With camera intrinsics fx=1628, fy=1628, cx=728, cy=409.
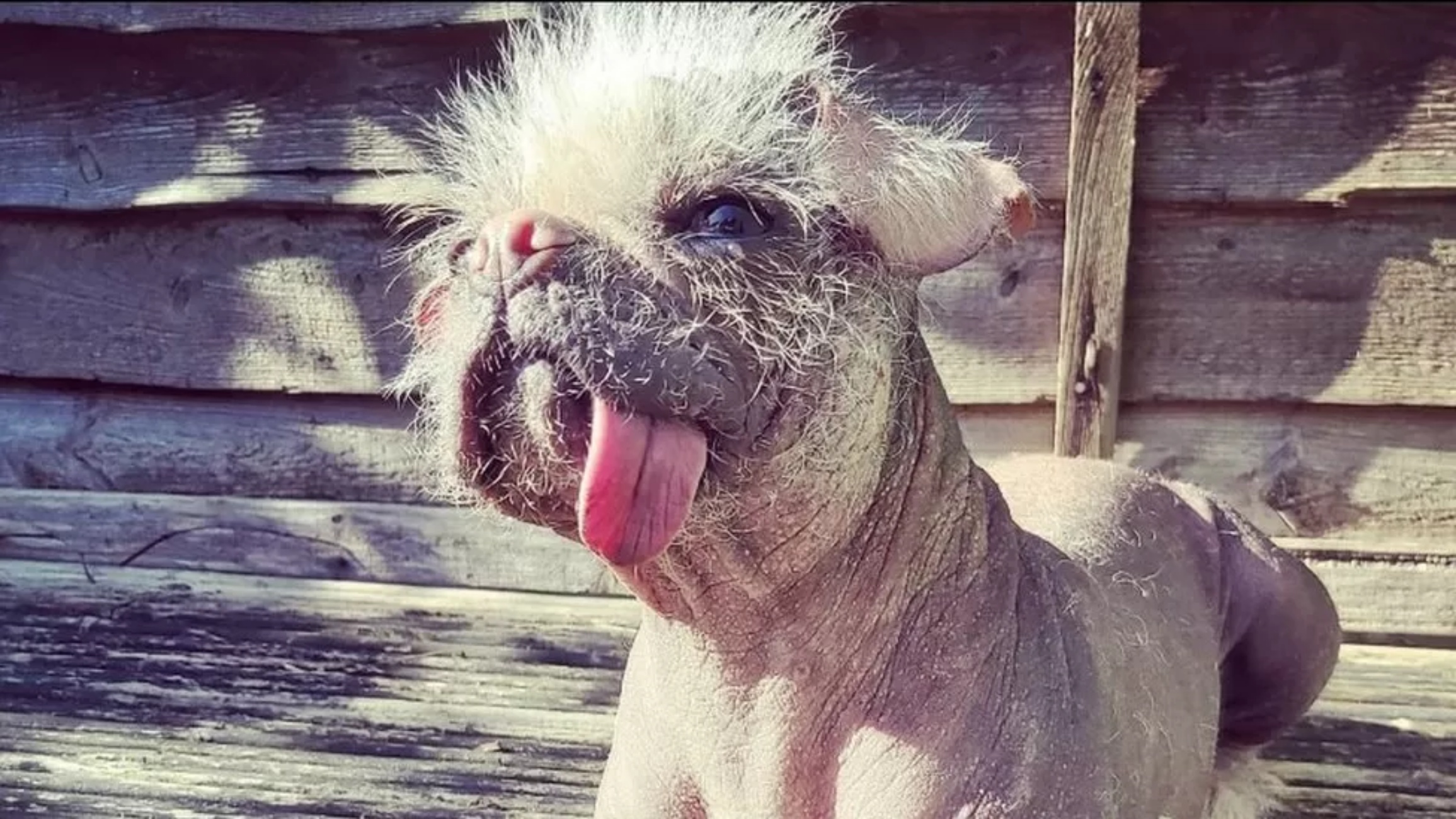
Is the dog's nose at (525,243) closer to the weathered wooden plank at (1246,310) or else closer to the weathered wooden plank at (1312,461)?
the weathered wooden plank at (1246,310)

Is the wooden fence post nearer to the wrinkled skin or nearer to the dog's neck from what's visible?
the wrinkled skin

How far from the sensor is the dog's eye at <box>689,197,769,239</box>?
1109 mm

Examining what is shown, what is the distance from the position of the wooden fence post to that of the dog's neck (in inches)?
35.5

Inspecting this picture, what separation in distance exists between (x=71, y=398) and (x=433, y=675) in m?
0.85

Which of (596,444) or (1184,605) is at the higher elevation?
(596,444)

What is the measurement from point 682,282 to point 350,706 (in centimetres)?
113

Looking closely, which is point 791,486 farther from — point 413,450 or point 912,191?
point 413,450

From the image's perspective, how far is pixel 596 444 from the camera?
105 centimetres

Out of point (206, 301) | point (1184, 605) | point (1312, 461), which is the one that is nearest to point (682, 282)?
point (1184, 605)

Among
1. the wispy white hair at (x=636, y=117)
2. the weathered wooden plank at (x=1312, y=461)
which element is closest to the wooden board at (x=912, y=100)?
the weathered wooden plank at (x=1312, y=461)

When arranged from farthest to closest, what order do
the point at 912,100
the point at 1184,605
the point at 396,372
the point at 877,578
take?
1. the point at 396,372
2. the point at 912,100
3. the point at 1184,605
4. the point at 877,578

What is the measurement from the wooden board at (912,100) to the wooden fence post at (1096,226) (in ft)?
0.19

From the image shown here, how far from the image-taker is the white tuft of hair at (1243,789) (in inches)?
66.5

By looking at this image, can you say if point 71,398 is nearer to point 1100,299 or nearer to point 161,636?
point 161,636
